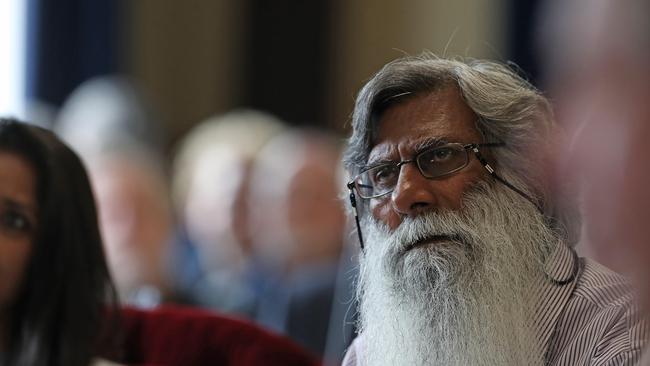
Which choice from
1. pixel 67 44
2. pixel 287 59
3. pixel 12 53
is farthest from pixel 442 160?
pixel 287 59

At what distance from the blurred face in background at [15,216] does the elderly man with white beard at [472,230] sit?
984mm

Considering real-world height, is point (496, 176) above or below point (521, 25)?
above

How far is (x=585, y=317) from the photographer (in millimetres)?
2318

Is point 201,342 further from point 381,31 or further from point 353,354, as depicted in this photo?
point 381,31

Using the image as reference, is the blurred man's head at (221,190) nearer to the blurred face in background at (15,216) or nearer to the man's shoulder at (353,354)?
the blurred face in background at (15,216)

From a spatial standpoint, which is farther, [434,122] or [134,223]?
[134,223]

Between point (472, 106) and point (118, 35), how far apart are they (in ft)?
18.5

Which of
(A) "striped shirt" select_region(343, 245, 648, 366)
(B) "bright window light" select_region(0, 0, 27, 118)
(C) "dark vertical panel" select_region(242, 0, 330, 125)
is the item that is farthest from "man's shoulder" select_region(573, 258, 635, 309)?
(C) "dark vertical panel" select_region(242, 0, 330, 125)

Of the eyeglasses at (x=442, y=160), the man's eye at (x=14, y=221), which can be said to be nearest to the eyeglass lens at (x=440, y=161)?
the eyeglasses at (x=442, y=160)

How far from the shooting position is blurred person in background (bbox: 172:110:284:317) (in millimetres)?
5078

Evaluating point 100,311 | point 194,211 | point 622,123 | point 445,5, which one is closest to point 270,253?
point 194,211

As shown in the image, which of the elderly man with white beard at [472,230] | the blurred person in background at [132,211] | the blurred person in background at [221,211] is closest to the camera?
the elderly man with white beard at [472,230]

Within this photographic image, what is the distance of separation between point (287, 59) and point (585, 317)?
630 cm

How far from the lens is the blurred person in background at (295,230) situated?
4285mm
